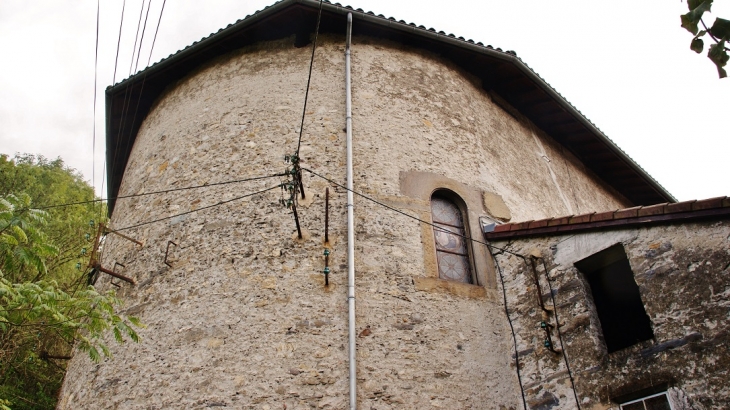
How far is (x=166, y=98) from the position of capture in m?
9.37

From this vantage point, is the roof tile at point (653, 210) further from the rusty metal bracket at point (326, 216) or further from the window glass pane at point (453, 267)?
the rusty metal bracket at point (326, 216)

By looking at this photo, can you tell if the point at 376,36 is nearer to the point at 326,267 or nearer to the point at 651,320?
the point at 326,267

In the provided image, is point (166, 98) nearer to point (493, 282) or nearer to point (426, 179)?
point (426, 179)

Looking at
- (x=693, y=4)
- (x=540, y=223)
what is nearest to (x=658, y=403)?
(x=540, y=223)

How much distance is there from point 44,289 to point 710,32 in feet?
17.4

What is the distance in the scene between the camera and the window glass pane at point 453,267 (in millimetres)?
6828

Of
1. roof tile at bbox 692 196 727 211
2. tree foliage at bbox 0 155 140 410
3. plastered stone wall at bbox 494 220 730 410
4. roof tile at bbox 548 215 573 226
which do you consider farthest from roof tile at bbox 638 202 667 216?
tree foliage at bbox 0 155 140 410

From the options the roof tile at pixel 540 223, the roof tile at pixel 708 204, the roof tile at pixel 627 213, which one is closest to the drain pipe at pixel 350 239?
the roof tile at pixel 540 223

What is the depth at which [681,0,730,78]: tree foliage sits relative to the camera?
8.32ft

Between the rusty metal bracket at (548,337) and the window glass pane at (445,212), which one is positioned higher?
the window glass pane at (445,212)

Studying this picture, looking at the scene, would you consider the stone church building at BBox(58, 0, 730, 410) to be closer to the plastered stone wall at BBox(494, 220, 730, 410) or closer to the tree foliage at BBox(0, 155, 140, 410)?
the plastered stone wall at BBox(494, 220, 730, 410)

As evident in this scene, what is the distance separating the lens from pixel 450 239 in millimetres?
7188

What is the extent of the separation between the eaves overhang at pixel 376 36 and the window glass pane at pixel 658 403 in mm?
5722

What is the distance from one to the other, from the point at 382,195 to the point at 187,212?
2424 millimetres
